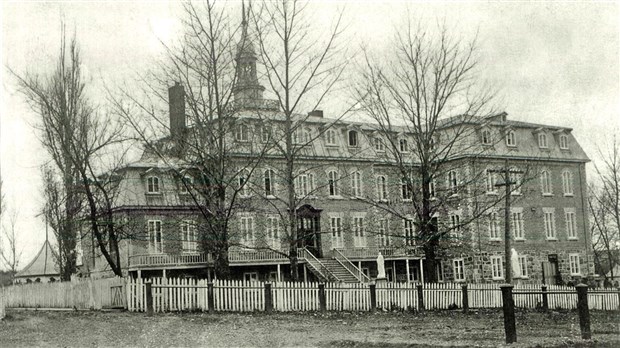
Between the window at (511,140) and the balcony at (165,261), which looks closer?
the balcony at (165,261)

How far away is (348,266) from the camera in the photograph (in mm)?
41406

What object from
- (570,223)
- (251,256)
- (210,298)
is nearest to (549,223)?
(570,223)

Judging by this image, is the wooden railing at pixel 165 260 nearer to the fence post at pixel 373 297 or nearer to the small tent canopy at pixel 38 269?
the fence post at pixel 373 297

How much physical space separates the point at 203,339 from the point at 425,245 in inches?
512

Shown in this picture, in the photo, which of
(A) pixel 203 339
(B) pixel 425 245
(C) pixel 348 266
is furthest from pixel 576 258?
(A) pixel 203 339

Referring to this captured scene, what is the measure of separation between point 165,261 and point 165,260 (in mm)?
77

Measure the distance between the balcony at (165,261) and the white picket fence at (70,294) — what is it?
6.85 m

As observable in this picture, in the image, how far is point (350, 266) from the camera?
4119 cm

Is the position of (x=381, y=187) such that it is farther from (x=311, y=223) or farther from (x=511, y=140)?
(x=511, y=140)

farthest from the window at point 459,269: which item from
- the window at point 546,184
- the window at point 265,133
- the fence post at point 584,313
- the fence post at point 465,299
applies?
the fence post at point 584,313

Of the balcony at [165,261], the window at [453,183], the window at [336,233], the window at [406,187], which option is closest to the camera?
the window at [453,183]

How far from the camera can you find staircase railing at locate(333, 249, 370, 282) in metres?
38.6

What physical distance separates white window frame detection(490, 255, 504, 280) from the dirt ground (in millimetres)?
23721

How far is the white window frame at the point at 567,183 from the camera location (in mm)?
50125
